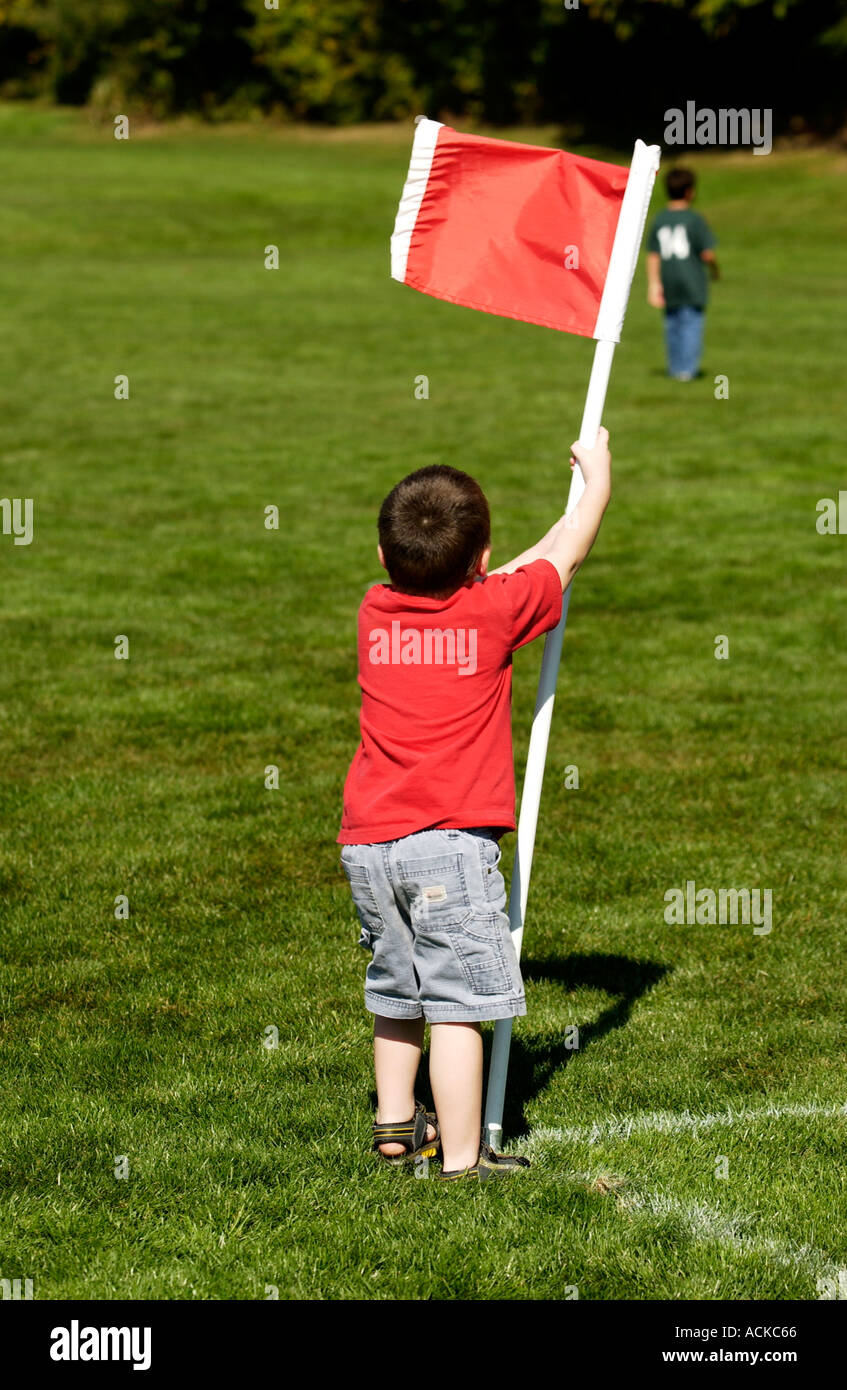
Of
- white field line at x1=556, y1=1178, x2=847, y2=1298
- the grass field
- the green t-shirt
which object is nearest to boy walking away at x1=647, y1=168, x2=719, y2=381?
the green t-shirt

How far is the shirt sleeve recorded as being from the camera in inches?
159

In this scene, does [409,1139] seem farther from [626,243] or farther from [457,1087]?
[626,243]

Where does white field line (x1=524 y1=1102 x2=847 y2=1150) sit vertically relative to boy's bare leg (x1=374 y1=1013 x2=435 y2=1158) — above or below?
below

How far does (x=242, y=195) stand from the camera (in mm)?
41656

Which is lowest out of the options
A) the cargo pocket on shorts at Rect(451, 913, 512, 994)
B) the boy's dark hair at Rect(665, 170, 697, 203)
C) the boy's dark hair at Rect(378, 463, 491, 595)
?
the cargo pocket on shorts at Rect(451, 913, 512, 994)

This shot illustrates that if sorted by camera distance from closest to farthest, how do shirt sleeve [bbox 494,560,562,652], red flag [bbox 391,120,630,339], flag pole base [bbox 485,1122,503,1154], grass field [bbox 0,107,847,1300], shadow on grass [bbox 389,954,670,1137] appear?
grass field [bbox 0,107,847,1300], shirt sleeve [bbox 494,560,562,652], flag pole base [bbox 485,1122,503,1154], red flag [bbox 391,120,630,339], shadow on grass [bbox 389,954,670,1137]

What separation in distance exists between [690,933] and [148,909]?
6.61 ft

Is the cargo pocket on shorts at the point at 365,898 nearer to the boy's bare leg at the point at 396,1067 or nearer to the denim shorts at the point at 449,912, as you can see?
the denim shorts at the point at 449,912

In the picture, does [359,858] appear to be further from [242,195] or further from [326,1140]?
[242,195]

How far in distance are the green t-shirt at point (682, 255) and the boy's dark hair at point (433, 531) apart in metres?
13.9

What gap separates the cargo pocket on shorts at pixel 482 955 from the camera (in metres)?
3.99

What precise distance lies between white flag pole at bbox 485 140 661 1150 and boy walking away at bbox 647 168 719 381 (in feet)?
43.1

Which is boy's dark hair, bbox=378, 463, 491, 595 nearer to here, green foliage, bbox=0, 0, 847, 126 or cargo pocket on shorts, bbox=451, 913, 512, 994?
cargo pocket on shorts, bbox=451, 913, 512, 994
